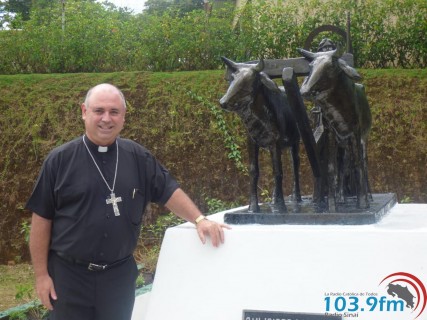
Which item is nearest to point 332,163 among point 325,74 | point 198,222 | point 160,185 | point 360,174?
point 360,174

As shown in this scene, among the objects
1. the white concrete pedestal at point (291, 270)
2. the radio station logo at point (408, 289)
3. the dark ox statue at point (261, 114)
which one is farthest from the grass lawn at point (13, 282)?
the radio station logo at point (408, 289)

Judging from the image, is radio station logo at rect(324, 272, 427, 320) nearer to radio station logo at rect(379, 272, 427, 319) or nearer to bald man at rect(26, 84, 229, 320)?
radio station logo at rect(379, 272, 427, 319)

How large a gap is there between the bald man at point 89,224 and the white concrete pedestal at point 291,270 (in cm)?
15

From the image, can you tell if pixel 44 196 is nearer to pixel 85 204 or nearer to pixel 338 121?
pixel 85 204

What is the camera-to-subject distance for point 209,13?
351 inches

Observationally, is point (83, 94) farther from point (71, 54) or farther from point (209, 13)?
point (209, 13)

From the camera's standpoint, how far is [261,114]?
3492mm

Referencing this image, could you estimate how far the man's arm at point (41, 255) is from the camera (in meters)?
3.11

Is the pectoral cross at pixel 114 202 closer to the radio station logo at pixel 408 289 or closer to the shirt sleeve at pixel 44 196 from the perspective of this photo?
the shirt sleeve at pixel 44 196

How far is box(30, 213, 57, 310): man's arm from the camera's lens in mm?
3111

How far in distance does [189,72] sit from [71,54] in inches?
71.8

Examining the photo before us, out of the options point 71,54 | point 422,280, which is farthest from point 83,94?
point 422,280

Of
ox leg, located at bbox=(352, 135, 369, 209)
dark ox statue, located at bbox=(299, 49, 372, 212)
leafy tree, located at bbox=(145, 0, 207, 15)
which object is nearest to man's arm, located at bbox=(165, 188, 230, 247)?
dark ox statue, located at bbox=(299, 49, 372, 212)

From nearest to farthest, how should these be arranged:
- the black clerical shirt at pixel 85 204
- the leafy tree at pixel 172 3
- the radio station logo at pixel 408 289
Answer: the radio station logo at pixel 408 289, the black clerical shirt at pixel 85 204, the leafy tree at pixel 172 3
